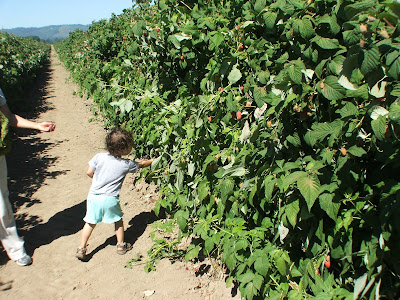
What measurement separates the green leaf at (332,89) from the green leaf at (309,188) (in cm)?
41

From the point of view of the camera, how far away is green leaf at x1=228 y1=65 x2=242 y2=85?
2.57m

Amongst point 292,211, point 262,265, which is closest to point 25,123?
point 262,265

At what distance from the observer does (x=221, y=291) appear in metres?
2.85

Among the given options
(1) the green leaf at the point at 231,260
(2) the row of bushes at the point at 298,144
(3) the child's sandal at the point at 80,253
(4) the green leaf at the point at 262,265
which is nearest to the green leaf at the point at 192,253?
(2) the row of bushes at the point at 298,144

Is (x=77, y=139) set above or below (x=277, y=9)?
below

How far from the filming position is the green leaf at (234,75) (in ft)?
8.44

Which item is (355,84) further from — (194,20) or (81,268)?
(81,268)

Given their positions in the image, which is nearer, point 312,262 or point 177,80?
point 312,262

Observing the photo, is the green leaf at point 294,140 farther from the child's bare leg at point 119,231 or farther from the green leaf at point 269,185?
the child's bare leg at point 119,231

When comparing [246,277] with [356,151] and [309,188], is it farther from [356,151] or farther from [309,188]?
[356,151]

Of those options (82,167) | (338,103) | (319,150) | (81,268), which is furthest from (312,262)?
(82,167)

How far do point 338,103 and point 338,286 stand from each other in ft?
3.36

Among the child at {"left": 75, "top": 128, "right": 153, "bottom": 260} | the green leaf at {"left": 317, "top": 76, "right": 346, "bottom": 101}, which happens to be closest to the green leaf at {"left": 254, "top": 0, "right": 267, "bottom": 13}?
the green leaf at {"left": 317, "top": 76, "right": 346, "bottom": 101}

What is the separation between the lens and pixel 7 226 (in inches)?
125
